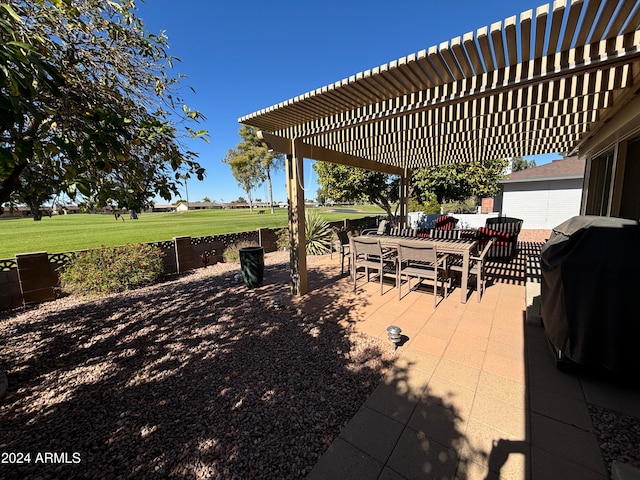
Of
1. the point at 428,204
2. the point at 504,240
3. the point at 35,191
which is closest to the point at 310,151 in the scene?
the point at 35,191

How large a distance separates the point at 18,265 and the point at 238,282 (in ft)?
13.8

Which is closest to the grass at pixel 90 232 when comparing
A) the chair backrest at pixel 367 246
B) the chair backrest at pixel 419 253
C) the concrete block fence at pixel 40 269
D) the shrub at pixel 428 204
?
the concrete block fence at pixel 40 269

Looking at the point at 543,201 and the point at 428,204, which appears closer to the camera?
the point at 543,201

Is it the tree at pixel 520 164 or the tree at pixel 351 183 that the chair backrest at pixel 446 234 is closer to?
the tree at pixel 351 183

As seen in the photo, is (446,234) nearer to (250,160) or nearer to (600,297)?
(600,297)

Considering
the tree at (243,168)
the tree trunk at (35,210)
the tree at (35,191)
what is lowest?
the tree trunk at (35,210)

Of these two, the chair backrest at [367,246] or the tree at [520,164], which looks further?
the tree at [520,164]

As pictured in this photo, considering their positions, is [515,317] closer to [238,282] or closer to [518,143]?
[518,143]

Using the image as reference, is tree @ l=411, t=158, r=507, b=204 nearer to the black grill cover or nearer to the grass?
the black grill cover

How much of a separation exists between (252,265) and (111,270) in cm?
336

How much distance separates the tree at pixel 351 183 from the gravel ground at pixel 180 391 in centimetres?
774

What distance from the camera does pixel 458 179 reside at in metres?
11.0

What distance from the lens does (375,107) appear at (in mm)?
3887

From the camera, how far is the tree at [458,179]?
1091cm
